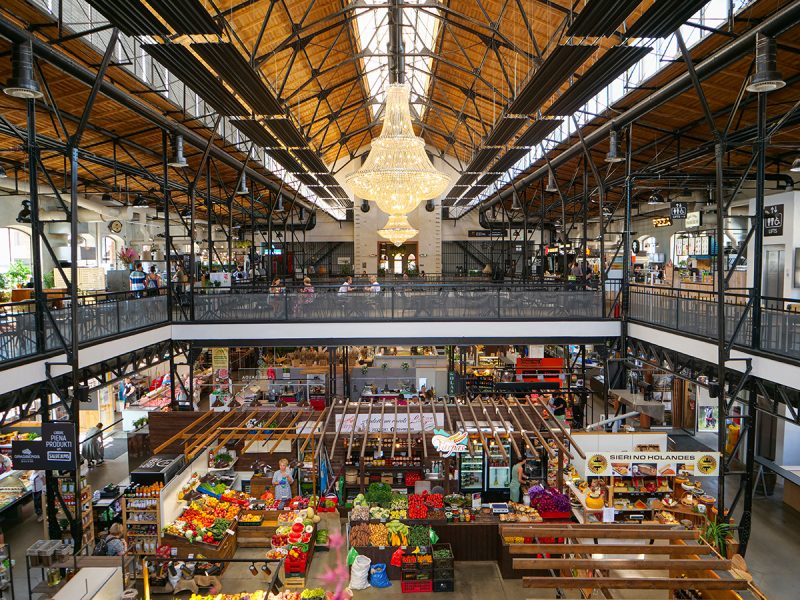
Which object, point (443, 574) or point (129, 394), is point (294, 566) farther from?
point (129, 394)

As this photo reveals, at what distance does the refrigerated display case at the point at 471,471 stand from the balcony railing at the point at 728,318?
4.98 m

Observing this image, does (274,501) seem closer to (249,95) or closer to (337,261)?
(249,95)

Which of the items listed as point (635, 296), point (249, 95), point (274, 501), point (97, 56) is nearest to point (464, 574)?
point (274, 501)

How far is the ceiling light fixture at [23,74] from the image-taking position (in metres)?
6.42

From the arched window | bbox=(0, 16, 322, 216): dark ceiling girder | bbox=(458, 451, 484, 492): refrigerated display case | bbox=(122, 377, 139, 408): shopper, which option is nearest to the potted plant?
bbox=(458, 451, 484, 492): refrigerated display case

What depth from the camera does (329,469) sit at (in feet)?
35.9

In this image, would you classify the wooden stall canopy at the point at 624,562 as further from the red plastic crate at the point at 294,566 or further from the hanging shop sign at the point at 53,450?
the hanging shop sign at the point at 53,450

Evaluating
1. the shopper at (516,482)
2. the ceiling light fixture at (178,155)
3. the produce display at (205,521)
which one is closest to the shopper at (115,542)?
the produce display at (205,521)

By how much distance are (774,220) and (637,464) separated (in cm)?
749

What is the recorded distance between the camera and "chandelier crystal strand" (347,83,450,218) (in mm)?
9242

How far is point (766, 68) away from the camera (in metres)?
6.57

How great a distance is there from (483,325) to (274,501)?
22.3 feet

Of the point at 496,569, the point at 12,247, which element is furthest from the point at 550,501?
the point at 12,247

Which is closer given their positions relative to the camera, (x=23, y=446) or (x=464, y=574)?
(x=23, y=446)
